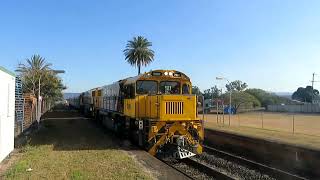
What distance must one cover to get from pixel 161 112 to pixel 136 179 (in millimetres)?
6174

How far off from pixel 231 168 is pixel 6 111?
824 cm

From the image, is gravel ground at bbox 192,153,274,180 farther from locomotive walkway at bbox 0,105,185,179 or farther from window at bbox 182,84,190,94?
window at bbox 182,84,190,94

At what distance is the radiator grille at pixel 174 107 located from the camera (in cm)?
1783

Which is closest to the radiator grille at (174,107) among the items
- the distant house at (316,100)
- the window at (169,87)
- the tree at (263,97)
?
the window at (169,87)

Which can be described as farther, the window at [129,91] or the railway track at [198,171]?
the window at [129,91]

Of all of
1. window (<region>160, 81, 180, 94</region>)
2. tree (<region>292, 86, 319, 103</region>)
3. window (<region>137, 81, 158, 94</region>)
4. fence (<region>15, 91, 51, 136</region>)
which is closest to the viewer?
window (<region>137, 81, 158, 94</region>)

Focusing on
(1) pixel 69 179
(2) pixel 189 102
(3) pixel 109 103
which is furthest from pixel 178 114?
(3) pixel 109 103

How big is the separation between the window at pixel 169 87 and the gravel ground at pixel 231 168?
10.4 ft

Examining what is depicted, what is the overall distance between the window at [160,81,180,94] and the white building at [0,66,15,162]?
255 inches

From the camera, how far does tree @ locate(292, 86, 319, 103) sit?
16450 centimetres

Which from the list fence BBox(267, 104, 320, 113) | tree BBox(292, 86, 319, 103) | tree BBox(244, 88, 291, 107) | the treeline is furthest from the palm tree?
tree BBox(292, 86, 319, 103)

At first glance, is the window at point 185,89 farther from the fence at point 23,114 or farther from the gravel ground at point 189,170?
the fence at point 23,114

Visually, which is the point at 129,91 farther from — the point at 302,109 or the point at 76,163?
the point at 302,109

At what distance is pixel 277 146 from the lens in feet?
62.0
